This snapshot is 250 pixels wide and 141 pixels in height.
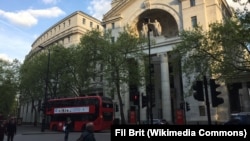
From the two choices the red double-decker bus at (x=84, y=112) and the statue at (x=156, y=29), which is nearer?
the red double-decker bus at (x=84, y=112)

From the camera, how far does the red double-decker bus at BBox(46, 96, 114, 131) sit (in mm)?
27500

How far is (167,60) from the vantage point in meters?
40.1

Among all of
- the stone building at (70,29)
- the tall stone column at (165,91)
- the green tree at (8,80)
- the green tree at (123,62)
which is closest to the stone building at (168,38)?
the tall stone column at (165,91)

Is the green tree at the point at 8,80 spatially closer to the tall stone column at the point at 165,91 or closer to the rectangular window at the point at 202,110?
the tall stone column at the point at 165,91

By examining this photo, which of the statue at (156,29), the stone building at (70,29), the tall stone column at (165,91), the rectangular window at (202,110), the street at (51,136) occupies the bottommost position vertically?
the street at (51,136)

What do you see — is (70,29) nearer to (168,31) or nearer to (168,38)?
(168,31)

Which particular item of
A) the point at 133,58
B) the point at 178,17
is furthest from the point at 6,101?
the point at 178,17

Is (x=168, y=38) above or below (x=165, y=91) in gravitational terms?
above

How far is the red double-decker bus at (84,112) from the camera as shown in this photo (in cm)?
2750

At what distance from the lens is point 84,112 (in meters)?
28.6

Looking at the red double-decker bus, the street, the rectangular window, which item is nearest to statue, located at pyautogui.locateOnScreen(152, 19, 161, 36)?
the rectangular window

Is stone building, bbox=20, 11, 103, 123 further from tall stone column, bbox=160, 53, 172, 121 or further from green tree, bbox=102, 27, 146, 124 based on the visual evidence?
green tree, bbox=102, 27, 146, 124

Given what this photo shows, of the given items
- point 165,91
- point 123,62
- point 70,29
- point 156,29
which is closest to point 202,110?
point 165,91

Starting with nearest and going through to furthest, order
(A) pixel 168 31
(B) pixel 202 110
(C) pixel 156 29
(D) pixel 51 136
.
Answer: (D) pixel 51 136 < (B) pixel 202 110 < (C) pixel 156 29 < (A) pixel 168 31
